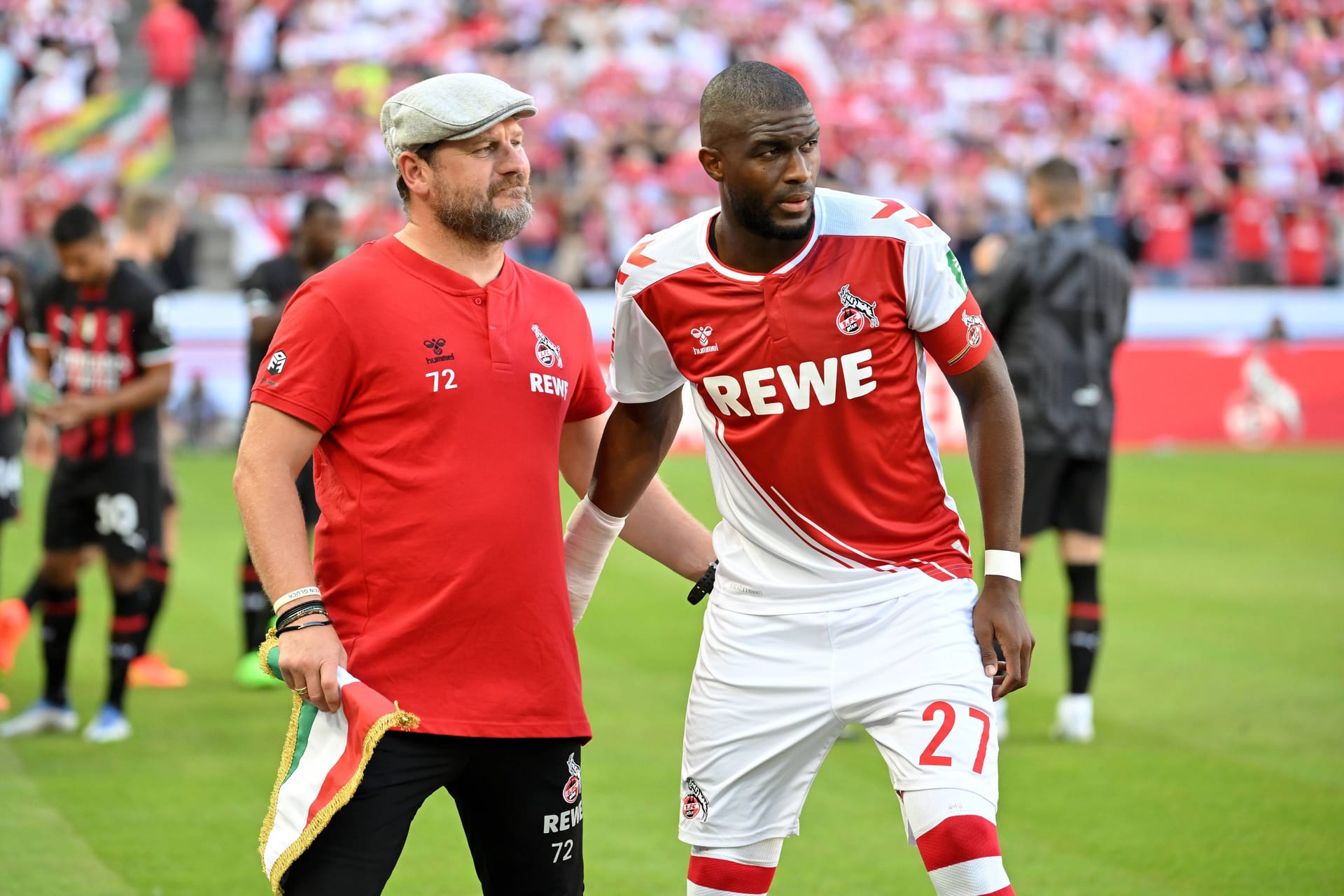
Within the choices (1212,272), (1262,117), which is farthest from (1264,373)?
(1262,117)

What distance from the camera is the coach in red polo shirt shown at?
3568 millimetres

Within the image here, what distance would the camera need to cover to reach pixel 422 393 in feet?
11.9

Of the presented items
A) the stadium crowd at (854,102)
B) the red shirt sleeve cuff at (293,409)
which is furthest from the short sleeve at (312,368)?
the stadium crowd at (854,102)

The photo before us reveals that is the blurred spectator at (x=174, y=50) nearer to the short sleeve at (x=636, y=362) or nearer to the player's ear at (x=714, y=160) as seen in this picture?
the short sleeve at (x=636, y=362)

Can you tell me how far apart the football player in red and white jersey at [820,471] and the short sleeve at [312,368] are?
81 centimetres

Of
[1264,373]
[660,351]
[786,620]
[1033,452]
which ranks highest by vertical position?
[660,351]

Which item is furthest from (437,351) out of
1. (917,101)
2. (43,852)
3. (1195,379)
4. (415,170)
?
(917,101)

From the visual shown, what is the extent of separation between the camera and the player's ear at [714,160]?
13.1 ft

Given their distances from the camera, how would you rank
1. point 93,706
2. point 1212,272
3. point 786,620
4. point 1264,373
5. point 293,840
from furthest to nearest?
point 1212,272 → point 1264,373 → point 93,706 → point 786,620 → point 293,840

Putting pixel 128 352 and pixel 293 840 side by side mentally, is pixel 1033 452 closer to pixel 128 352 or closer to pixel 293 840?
pixel 128 352

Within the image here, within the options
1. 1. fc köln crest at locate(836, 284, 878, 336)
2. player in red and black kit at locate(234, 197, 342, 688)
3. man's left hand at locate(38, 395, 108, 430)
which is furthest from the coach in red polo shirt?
player in red and black kit at locate(234, 197, 342, 688)

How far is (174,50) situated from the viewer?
24.1 m

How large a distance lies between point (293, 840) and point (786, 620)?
1.28m

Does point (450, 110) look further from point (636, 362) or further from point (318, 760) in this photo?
point (318, 760)
